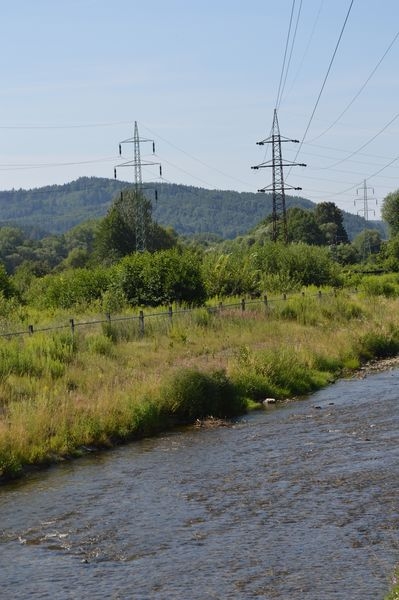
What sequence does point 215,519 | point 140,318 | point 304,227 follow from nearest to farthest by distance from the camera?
point 215,519, point 140,318, point 304,227

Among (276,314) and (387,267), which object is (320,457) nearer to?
(276,314)

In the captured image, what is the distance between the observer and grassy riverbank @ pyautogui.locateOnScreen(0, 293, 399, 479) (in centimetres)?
2136

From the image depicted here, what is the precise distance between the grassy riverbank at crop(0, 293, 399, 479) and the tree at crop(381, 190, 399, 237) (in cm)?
11642

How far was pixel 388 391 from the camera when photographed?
92.9 feet

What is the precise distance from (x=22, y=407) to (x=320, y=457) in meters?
7.15

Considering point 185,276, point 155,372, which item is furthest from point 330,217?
point 155,372

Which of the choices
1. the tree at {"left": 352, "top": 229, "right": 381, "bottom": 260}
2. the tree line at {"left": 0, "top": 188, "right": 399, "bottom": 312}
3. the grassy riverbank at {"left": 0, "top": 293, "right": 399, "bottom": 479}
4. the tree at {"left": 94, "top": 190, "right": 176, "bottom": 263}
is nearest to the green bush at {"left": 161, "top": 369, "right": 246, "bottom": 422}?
the grassy riverbank at {"left": 0, "top": 293, "right": 399, "bottom": 479}

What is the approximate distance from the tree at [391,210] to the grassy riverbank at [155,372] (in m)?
116

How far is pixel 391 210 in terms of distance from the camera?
16200 cm

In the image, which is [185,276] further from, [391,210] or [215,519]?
[391,210]

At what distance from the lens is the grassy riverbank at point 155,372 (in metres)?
21.4

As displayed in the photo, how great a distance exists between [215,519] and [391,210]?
497ft

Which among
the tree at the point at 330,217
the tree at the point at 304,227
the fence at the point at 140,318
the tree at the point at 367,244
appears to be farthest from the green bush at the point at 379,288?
the tree at the point at 367,244

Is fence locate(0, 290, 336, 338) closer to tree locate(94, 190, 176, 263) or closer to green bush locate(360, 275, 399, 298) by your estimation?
green bush locate(360, 275, 399, 298)
